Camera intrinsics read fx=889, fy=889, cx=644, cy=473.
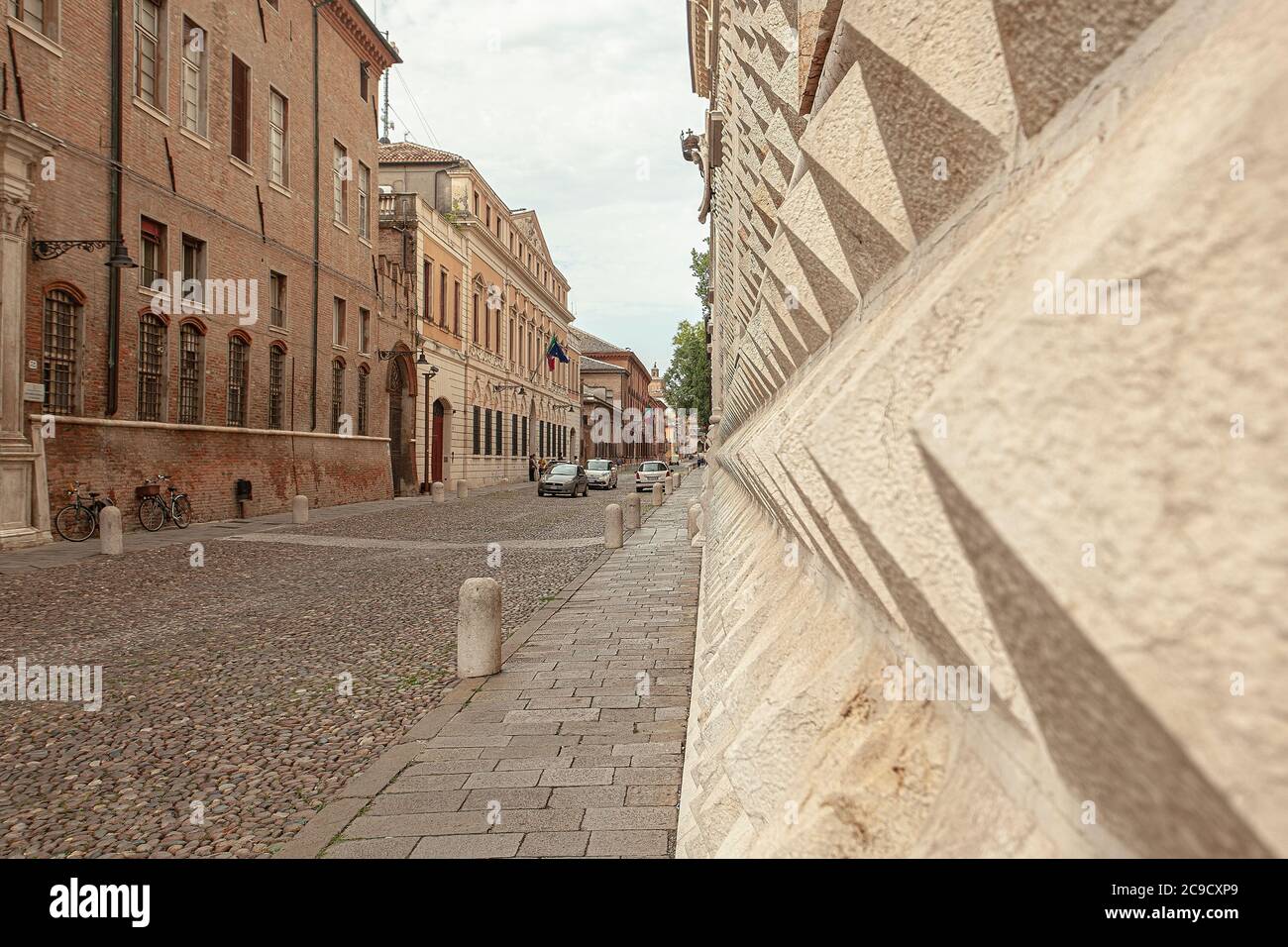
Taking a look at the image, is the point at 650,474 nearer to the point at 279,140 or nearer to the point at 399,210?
the point at 399,210

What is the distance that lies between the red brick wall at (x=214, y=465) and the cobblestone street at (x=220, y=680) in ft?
9.41

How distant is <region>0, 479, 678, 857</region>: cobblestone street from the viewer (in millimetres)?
4262

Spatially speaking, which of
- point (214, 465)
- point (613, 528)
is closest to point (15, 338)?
point (214, 465)

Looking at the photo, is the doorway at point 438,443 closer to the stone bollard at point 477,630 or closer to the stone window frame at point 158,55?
the stone window frame at point 158,55

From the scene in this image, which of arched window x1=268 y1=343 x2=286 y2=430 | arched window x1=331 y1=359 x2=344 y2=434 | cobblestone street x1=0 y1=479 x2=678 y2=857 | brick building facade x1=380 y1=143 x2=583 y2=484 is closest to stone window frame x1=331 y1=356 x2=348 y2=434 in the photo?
arched window x1=331 y1=359 x2=344 y2=434

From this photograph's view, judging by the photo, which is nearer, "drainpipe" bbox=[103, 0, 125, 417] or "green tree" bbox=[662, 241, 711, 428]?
"drainpipe" bbox=[103, 0, 125, 417]

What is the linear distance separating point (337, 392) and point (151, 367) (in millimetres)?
8924

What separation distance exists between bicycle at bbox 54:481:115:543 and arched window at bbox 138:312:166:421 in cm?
248

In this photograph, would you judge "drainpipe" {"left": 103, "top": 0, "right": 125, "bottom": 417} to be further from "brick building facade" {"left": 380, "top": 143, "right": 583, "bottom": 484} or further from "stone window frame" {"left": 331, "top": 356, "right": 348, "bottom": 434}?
"brick building facade" {"left": 380, "top": 143, "right": 583, "bottom": 484}

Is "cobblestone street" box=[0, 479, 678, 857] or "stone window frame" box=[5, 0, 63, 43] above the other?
"stone window frame" box=[5, 0, 63, 43]

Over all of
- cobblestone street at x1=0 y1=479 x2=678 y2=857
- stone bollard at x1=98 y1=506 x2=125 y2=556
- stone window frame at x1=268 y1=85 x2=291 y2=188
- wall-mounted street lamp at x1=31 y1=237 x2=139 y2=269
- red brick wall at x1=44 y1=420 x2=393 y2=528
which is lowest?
cobblestone street at x1=0 y1=479 x2=678 y2=857

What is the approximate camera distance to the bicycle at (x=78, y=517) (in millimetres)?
15234
